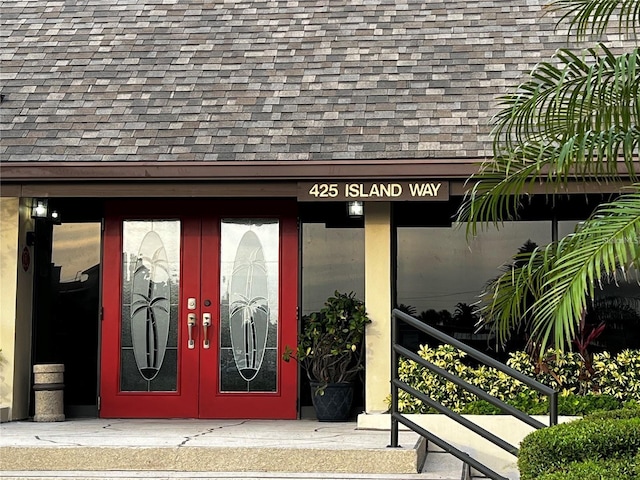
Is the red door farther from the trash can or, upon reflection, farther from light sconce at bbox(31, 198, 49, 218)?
light sconce at bbox(31, 198, 49, 218)

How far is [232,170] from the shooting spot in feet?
→ 32.0

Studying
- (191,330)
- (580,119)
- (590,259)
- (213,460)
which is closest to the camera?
(590,259)

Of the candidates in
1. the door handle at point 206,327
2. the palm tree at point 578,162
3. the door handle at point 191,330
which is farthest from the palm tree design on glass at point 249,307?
the palm tree at point 578,162

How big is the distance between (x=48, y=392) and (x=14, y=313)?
0.94 m

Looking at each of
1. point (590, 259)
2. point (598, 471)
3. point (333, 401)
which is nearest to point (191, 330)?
point (333, 401)

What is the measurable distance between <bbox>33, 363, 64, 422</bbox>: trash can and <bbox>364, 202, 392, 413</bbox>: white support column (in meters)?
3.32

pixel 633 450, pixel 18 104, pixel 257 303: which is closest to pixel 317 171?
pixel 257 303

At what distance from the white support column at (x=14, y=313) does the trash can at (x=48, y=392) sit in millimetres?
264

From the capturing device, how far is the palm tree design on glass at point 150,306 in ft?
35.1

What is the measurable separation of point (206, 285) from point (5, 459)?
11.8ft

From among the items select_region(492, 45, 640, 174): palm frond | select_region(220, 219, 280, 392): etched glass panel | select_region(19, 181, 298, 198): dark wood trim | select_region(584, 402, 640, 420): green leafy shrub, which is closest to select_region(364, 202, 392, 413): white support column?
select_region(19, 181, 298, 198): dark wood trim

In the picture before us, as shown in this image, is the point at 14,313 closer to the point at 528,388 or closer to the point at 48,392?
the point at 48,392

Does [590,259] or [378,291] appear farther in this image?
[378,291]

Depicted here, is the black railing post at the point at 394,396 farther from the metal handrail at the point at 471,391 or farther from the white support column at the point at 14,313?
the white support column at the point at 14,313
